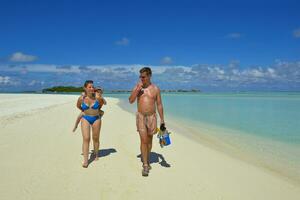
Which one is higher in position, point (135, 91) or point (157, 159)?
point (135, 91)

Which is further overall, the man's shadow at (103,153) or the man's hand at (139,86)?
the man's shadow at (103,153)

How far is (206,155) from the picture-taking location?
312 inches

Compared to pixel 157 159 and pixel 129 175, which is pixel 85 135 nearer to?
pixel 129 175

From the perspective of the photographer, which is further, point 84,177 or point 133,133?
point 133,133

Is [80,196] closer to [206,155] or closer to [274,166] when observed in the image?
[206,155]

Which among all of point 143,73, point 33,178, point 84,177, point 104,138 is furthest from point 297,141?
point 33,178

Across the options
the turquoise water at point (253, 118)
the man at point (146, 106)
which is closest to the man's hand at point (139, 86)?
the man at point (146, 106)

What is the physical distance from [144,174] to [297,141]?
777 cm

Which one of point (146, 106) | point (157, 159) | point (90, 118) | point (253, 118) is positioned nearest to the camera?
point (146, 106)

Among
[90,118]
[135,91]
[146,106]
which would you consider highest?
[135,91]

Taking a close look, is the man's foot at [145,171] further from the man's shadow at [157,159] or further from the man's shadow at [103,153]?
the man's shadow at [103,153]

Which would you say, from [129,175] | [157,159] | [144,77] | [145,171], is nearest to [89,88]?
[144,77]

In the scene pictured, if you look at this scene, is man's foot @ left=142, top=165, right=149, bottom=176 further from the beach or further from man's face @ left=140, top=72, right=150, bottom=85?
man's face @ left=140, top=72, right=150, bottom=85

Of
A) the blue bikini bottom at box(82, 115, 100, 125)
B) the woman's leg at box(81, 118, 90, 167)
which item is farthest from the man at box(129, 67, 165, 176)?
the woman's leg at box(81, 118, 90, 167)
